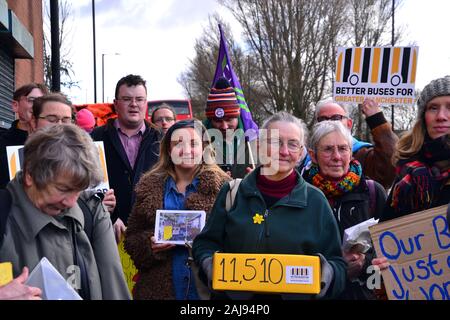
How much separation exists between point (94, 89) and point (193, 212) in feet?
104

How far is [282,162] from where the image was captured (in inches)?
127

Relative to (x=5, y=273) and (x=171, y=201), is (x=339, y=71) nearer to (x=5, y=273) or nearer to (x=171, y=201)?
(x=171, y=201)

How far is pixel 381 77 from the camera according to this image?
220 inches

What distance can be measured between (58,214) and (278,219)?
113 cm

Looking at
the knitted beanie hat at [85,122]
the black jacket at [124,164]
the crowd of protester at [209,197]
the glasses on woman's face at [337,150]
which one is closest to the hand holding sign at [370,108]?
the crowd of protester at [209,197]

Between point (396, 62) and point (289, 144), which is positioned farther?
point (396, 62)

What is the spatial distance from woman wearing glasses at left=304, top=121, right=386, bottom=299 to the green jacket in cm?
32

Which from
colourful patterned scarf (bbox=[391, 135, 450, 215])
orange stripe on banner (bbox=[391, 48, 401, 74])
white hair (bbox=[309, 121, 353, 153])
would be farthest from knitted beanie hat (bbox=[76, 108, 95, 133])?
colourful patterned scarf (bbox=[391, 135, 450, 215])

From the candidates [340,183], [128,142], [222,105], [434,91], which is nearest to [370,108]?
[222,105]

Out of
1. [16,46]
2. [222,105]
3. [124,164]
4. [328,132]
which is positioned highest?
[16,46]

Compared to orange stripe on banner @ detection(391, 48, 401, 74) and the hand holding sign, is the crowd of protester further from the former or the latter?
orange stripe on banner @ detection(391, 48, 401, 74)

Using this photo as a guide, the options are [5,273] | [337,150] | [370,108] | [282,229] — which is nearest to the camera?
[5,273]

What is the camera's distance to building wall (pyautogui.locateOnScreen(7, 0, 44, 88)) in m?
15.1

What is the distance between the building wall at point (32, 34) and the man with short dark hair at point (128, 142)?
9869mm
